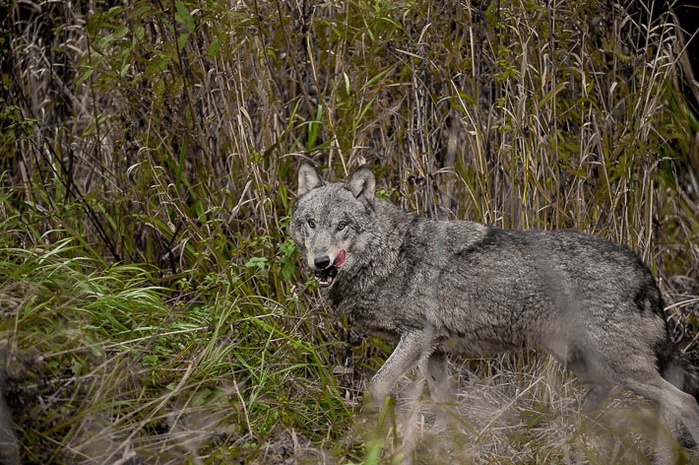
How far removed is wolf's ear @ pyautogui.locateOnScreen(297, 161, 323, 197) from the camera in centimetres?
581

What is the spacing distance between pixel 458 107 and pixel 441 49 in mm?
521

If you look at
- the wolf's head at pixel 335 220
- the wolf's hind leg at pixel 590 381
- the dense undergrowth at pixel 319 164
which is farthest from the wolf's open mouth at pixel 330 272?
the wolf's hind leg at pixel 590 381

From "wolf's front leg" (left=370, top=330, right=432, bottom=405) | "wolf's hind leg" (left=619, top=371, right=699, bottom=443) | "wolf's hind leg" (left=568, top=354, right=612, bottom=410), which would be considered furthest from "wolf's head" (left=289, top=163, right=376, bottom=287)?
"wolf's hind leg" (left=619, top=371, right=699, bottom=443)

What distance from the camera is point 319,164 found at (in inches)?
275

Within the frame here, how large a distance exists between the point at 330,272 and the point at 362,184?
0.68 m

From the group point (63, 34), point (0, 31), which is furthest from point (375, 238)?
point (63, 34)

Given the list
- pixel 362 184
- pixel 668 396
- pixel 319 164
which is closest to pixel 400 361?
pixel 362 184

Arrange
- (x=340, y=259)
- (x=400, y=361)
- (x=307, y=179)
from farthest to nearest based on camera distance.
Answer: (x=307, y=179) < (x=340, y=259) < (x=400, y=361)

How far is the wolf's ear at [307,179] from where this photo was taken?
229 inches

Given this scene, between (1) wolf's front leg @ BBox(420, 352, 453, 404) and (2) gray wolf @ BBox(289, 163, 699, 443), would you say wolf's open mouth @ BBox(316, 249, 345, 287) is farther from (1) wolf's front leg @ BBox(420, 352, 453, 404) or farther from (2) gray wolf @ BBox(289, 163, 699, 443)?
(1) wolf's front leg @ BBox(420, 352, 453, 404)

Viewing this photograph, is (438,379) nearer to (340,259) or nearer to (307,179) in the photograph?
(340,259)

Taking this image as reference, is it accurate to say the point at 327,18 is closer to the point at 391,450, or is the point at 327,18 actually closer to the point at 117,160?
the point at 117,160

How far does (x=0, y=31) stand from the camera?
6770 mm

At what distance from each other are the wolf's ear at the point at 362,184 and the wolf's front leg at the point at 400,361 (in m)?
1.02
